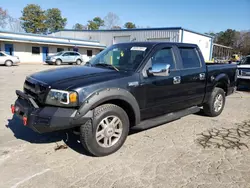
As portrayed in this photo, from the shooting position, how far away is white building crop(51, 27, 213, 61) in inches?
1141

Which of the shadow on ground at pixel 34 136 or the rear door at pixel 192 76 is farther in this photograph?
the rear door at pixel 192 76

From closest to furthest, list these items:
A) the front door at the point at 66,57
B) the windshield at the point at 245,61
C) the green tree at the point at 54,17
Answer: the windshield at the point at 245,61
the front door at the point at 66,57
the green tree at the point at 54,17

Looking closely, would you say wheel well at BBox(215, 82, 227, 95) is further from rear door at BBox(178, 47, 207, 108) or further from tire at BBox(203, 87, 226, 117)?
rear door at BBox(178, 47, 207, 108)

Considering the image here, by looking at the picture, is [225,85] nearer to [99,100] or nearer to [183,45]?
[183,45]

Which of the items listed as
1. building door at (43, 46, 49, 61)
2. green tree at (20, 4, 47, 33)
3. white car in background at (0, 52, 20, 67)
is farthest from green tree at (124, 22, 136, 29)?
white car in background at (0, 52, 20, 67)

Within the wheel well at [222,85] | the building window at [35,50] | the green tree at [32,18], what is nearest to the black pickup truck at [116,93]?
the wheel well at [222,85]

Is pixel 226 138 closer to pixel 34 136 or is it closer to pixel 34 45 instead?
pixel 34 136

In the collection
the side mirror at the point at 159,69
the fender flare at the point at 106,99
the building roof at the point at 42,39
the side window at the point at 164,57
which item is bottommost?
the fender flare at the point at 106,99

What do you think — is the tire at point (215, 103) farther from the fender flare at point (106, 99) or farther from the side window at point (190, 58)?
the fender flare at point (106, 99)

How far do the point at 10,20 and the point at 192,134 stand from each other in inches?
2757

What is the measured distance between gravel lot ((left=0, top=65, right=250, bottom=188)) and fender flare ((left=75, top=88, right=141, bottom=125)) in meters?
0.76

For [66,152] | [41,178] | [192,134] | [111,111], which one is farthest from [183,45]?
[41,178]

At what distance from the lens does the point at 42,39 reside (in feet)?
107

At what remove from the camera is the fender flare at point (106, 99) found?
3154 mm
